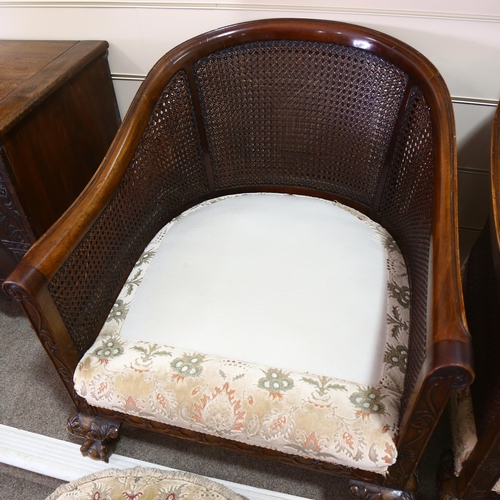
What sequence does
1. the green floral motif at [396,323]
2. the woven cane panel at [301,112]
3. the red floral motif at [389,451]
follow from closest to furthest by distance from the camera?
the red floral motif at [389,451]
the green floral motif at [396,323]
the woven cane panel at [301,112]

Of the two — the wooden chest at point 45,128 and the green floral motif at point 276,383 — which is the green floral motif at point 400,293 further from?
the wooden chest at point 45,128

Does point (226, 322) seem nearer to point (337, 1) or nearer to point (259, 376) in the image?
point (259, 376)

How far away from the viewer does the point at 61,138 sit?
3.09 feet

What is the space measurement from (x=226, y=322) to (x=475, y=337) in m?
0.40

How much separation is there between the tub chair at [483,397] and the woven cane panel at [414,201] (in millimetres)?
92

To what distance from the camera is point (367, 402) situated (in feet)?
2.10

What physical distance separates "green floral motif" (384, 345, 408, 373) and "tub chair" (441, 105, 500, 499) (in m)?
0.12

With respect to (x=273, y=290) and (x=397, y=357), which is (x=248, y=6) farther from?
(x=397, y=357)

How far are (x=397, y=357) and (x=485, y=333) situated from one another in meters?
0.14


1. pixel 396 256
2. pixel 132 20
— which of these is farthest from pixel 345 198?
pixel 132 20

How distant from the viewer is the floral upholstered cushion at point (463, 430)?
2.28 feet

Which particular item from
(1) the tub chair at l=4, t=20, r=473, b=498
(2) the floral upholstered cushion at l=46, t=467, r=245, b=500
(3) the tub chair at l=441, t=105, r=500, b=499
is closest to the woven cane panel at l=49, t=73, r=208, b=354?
(1) the tub chair at l=4, t=20, r=473, b=498

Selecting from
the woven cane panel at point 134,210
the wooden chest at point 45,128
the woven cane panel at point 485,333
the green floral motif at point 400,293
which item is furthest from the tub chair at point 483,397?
the wooden chest at point 45,128

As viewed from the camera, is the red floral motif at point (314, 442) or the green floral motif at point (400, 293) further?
the green floral motif at point (400, 293)
